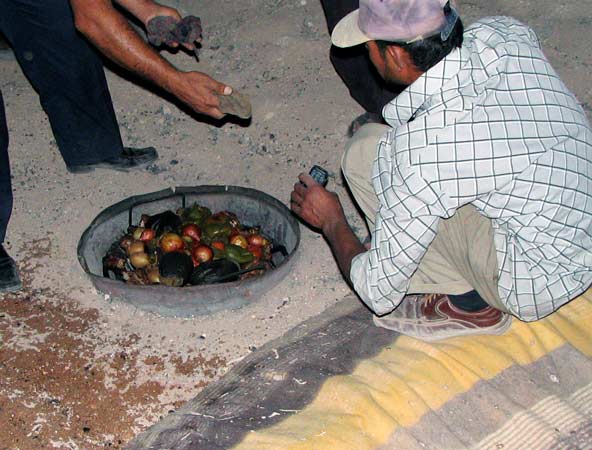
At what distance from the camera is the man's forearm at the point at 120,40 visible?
126 inches

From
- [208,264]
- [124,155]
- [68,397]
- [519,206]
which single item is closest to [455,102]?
[519,206]

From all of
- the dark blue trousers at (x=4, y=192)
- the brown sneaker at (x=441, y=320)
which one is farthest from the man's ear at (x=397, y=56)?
the dark blue trousers at (x=4, y=192)

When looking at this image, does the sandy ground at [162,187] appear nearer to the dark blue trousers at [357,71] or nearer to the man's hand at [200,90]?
the dark blue trousers at [357,71]

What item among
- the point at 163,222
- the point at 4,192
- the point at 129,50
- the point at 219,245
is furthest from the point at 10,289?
the point at 129,50

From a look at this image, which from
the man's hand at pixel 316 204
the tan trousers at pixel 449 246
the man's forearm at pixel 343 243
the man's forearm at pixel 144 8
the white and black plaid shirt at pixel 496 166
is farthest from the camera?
the man's forearm at pixel 144 8

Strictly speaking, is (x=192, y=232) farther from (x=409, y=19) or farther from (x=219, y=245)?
(x=409, y=19)

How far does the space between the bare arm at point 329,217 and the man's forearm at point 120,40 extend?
2.38 ft

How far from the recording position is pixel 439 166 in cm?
228

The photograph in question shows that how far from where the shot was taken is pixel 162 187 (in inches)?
162

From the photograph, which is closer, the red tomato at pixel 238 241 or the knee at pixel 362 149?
the knee at pixel 362 149

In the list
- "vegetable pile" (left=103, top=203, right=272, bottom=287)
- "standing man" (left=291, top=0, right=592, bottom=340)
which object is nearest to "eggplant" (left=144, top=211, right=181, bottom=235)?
"vegetable pile" (left=103, top=203, right=272, bottom=287)

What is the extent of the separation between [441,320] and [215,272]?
977 millimetres

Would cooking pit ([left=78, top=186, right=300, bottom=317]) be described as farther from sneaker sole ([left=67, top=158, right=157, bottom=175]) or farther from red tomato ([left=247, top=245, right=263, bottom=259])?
sneaker sole ([left=67, top=158, right=157, bottom=175])

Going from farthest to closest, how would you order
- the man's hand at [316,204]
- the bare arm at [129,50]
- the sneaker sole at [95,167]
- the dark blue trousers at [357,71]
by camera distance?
the sneaker sole at [95,167] → the dark blue trousers at [357,71] → the bare arm at [129,50] → the man's hand at [316,204]
